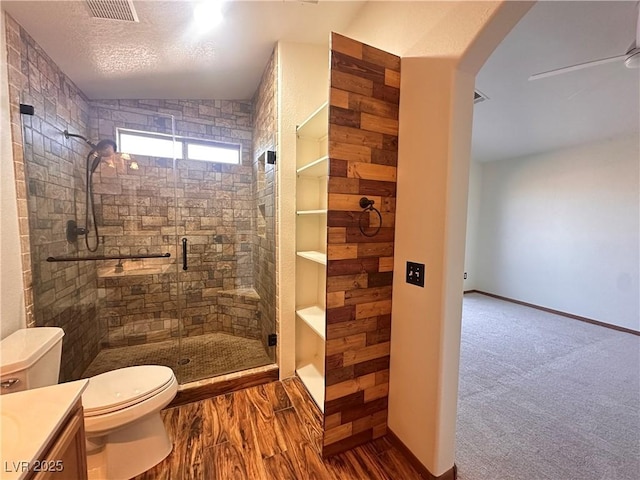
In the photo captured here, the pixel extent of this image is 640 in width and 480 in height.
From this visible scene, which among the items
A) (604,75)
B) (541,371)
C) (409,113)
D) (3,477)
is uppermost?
(604,75)

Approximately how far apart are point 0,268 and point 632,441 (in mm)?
3924

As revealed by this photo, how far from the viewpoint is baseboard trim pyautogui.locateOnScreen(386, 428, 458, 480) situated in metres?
1.36

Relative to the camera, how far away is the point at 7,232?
4.85ft

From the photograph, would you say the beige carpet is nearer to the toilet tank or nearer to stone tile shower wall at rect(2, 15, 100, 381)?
the toilet tank

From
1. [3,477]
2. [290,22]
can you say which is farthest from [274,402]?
[290,22]

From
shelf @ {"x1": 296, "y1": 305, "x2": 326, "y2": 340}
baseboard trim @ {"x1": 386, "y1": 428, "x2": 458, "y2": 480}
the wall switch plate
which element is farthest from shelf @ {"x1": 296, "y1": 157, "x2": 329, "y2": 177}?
baseboard trim @ {"x1": 386, "y1": 428, "x2": 458, "y2": 480}

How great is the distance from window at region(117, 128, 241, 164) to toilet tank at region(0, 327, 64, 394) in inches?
77.0

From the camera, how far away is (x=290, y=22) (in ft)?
6.08

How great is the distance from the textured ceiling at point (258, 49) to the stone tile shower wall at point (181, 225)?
0.24 m

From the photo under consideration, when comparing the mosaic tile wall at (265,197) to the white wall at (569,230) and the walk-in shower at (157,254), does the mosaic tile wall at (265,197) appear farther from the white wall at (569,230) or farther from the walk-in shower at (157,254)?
the white wall at (569,230)

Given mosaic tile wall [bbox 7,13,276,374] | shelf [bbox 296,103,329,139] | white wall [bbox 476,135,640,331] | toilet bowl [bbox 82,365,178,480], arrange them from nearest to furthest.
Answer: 1. toilet bowl [bbox 82,365,178,480]
2. mosaic tile wall [bbox 7,13,276,374]
3. shelf [bbox 296,103,329,139]
4. white wall [bbox 476,135,640,331]

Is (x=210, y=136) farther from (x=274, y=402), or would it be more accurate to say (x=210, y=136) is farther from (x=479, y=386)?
(x=479, y=386)

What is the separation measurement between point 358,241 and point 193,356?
2127mm

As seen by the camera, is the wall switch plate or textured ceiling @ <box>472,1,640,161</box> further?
textured ceiling @ <box>472,1,640,161</box>
